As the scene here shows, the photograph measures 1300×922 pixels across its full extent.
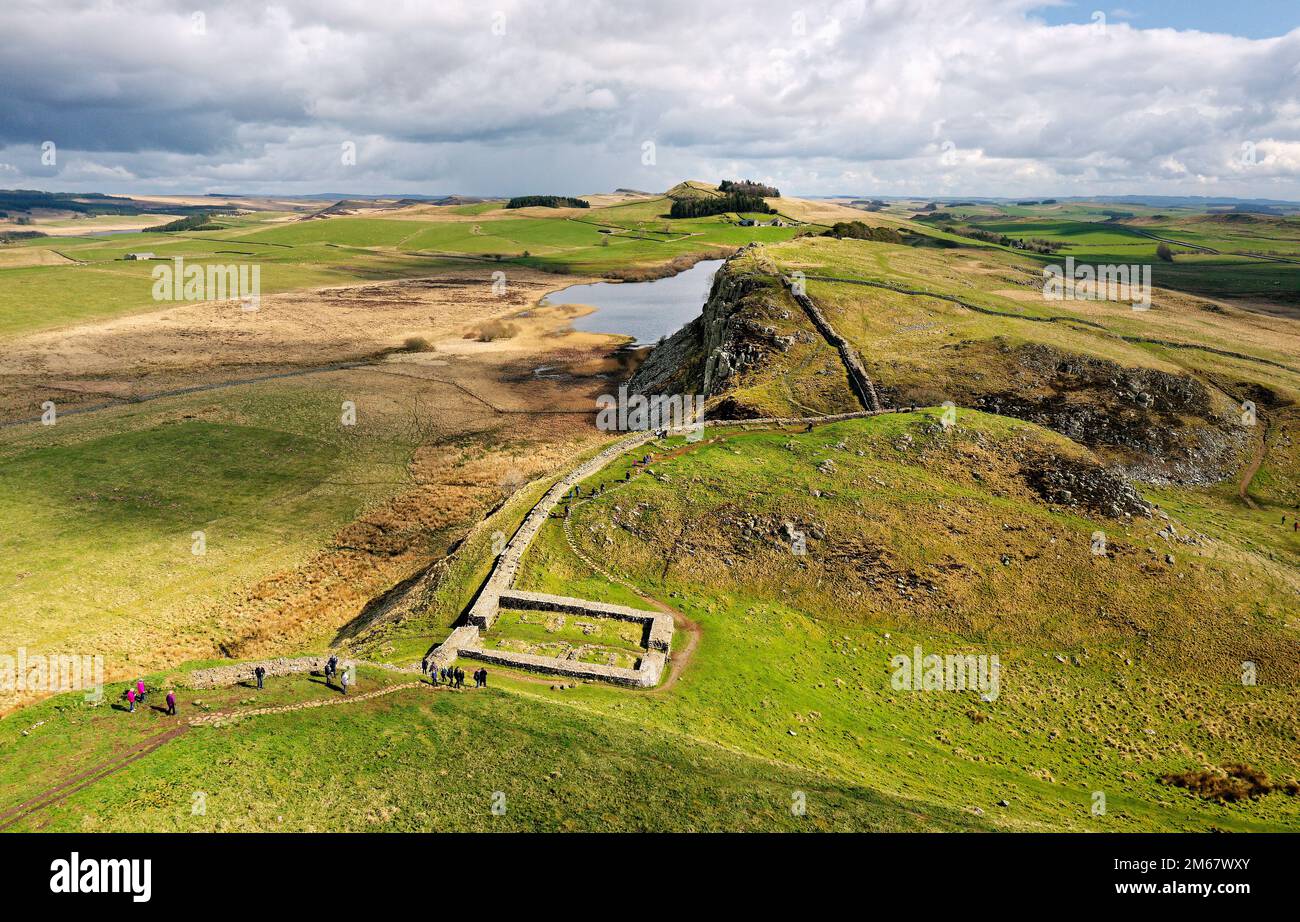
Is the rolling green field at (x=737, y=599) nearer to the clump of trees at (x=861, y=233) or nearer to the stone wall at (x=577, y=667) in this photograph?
the stone wall at (x=577, y=667)

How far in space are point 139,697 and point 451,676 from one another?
11.5 metres

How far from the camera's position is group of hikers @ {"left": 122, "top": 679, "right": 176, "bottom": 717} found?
2400cm

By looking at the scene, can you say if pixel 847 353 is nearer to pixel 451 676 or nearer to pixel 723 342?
pixel 723 342

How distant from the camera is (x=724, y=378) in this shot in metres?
68.4

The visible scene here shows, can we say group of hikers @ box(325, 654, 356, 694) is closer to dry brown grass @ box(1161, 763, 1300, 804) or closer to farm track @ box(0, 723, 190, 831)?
farm track @ box(0, 723, 190, 831)

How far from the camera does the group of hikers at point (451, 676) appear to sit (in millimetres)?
27438

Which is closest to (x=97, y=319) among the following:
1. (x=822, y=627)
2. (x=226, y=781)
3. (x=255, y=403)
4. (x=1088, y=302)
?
(x=255, y=403)

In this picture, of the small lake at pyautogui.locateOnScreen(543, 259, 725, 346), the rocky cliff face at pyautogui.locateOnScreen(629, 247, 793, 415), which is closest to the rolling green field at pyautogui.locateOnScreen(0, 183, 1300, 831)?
the rocky cliff face at pyautogui.locateOnScreen(629, 247, 793, 415)

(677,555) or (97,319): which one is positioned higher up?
(97,319)

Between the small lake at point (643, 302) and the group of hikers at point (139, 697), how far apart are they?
94434 mm

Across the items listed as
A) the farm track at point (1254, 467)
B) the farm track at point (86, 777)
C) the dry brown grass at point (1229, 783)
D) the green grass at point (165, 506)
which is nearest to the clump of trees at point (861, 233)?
the farm track at point (1254, 467)

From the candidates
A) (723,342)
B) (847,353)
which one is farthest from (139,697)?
(847,353)
